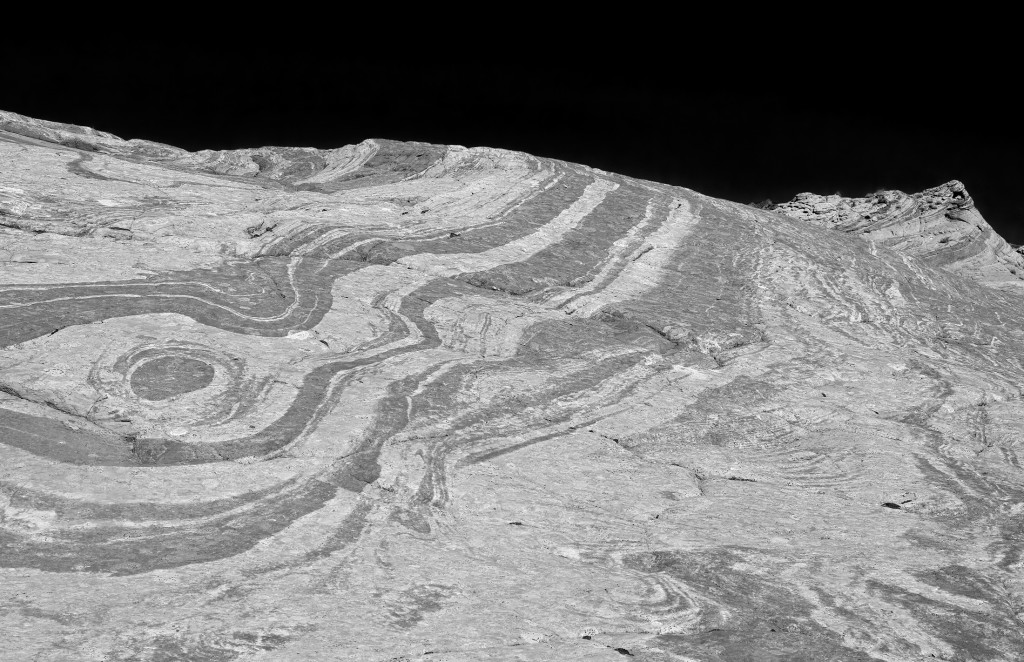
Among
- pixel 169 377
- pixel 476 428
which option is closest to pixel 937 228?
pixel 476 428

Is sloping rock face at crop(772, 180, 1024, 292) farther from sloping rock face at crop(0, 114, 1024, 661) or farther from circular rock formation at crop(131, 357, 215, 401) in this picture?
circular rock formation at crop(131, 357, 215, 401)

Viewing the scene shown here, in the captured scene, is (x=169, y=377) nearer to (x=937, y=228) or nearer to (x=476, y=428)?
(x=476, y=428)

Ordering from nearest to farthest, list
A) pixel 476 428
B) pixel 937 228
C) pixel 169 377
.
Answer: pixel 169 377 → pixel 476 428 → pixel 937 228

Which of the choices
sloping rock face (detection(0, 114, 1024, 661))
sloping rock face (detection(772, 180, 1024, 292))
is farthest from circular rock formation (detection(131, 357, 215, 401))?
sloping rock face (detection(772, 180, 1024, 292))

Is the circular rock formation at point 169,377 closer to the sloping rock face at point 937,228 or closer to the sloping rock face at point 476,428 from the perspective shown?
the sloping rock face at point 476,428

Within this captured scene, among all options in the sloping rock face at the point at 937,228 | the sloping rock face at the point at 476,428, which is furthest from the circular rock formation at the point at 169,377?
the sloping rock face at the point at 937,228
